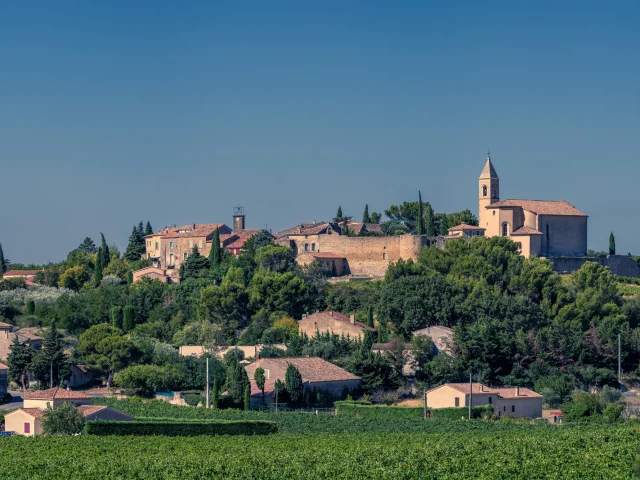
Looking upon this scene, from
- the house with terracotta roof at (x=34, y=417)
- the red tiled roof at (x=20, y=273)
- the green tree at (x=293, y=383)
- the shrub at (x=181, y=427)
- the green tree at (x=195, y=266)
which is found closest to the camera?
the shrub at (x=181, y=427)

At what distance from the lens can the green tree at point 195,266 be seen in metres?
72.9

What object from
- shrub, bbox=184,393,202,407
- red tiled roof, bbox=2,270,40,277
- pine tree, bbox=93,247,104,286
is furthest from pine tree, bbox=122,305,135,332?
red tiled roof, bbox=2,270,40,277

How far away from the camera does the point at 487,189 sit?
2955 inches

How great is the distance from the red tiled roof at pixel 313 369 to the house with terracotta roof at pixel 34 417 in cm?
1074

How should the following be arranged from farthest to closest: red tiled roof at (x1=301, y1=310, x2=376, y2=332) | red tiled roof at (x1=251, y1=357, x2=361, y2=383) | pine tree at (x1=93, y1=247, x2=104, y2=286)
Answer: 1. pine tree at (x1=93, y1=247, x2=104, y2=286)
2. red tiled roof at (x1=301, y1=310, x2=376, y2=332)
3. red tiled roof at (x1=251, y1=357, x2=361, y2=383)

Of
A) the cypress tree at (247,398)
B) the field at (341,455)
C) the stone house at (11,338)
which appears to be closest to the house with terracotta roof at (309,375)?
the cypress tree at (247,398)

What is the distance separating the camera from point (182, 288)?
69.2 meters

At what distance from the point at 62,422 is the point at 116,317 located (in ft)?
77.3

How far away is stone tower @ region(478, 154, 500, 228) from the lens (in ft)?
246

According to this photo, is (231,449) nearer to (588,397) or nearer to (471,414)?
(471,414)

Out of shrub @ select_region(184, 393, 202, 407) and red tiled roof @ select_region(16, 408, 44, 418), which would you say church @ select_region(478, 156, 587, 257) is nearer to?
shrub @ select_region(184, 393, 202, 407)

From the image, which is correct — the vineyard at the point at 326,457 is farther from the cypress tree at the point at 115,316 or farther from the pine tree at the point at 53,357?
the cypress tree at the point at 115,316

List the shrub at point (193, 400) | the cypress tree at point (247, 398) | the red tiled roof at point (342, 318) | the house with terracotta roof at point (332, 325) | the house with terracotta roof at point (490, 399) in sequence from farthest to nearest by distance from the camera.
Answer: the red tiled roof at point (342, 318) < the house with terracotta roof at point (332, 325) < the shrub at point (193, 400) < the cypress tree at point (247, 398) < the house with terracotta roof at point (490, 399)

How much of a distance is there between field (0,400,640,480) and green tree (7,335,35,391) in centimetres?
1764
